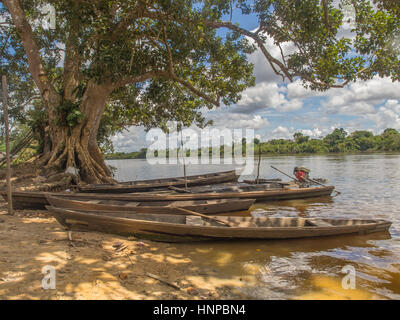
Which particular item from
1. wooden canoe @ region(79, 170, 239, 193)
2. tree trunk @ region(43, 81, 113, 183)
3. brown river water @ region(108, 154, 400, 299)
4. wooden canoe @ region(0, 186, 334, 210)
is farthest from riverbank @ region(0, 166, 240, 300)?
tree trunk @ region(43, 81, 113, 183)

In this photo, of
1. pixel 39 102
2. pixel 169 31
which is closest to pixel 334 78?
pixel 169 31

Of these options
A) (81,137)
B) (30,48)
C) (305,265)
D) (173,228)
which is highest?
(30,48)

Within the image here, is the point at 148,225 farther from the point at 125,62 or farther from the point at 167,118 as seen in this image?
the point at 167,118

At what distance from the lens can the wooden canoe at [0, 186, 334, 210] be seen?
7.07m

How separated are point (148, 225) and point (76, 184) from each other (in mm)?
6071

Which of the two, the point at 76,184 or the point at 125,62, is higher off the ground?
the point at 125,62

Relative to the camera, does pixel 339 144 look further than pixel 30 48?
Yes

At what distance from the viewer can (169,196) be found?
798 centimetres

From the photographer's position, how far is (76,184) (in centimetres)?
978

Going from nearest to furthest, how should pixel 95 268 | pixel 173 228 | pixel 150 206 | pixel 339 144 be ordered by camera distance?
pixel 95 268
pixel 173 228
pixel 150 206
pixel 339 144

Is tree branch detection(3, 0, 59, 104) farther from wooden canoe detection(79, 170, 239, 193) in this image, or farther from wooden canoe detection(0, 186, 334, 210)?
wooden canoe detection(0, 186, 334, 210)

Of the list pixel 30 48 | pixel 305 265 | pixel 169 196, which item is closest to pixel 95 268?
pixel 305 265

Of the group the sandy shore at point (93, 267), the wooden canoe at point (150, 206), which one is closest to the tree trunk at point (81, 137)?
the wooden canoe at point (150, 206)

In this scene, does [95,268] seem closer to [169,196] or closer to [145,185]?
[169,196]
